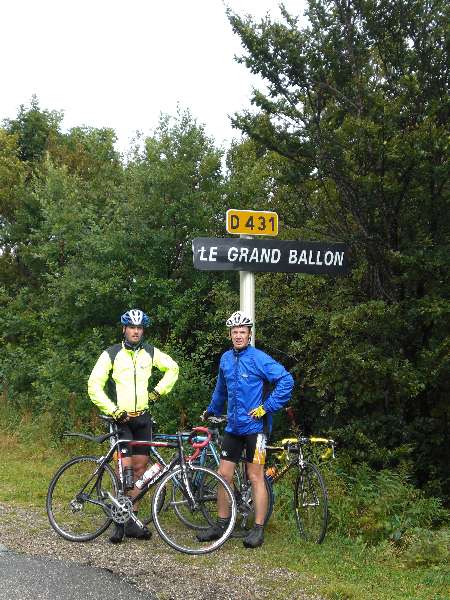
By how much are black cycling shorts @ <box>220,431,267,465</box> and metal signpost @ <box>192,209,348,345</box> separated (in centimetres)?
100

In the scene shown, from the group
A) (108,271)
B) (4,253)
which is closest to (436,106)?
(108,271)

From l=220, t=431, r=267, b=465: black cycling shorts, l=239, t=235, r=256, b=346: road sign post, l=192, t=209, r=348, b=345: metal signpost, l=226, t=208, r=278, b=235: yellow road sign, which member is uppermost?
l=226, t=208, r=278, b=235: yellow road sign

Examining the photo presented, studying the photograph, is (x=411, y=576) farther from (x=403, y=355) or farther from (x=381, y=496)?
(x=403, y=355)

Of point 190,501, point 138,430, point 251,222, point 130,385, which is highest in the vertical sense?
point 251,222

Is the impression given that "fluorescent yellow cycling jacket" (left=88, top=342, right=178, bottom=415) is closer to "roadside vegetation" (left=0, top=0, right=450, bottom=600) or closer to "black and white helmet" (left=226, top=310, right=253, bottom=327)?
"black and white helmet" (left=226, top=310, right=253, bottom=327)

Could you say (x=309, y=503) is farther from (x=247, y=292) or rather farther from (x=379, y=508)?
(x=247, y=292)

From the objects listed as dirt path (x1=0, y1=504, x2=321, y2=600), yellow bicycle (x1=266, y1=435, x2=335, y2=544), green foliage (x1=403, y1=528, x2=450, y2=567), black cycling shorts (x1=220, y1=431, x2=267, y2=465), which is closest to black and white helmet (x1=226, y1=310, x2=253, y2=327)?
black cycling shorts (x1=220, y1=431, x2=267, y2=465)

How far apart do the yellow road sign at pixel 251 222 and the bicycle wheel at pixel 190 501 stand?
7.25 ft

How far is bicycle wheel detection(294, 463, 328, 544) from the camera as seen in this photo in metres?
6.10

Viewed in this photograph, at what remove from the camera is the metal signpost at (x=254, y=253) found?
6.55 meters

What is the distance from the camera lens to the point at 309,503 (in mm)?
6184

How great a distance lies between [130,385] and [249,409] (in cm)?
108

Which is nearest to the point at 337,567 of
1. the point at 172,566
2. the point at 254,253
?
the point at 172,566

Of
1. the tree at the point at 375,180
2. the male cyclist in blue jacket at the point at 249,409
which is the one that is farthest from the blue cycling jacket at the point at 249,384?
the tree at the point at 375,180
